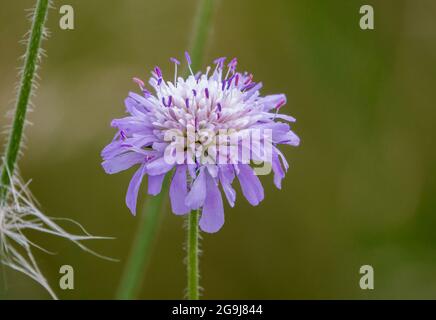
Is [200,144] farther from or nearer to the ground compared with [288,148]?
nearer to the ground

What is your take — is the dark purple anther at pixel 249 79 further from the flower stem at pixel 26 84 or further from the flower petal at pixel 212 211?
Answer: the flower stem at pixel 26 84

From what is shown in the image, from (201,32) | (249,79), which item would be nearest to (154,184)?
(249,79)

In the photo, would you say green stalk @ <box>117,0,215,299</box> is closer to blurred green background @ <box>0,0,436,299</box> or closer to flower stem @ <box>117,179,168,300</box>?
flower stem @ <box>117,179,168,300</box>

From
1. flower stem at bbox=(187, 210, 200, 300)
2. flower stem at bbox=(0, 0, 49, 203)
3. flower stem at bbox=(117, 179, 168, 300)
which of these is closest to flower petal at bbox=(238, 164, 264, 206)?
flower stem at bbox=(187, 210, 200, 300)

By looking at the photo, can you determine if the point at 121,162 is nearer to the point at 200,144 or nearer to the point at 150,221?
the point at 200,144

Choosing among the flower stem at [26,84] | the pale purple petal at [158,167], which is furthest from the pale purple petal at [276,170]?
the flower stem at [26,84]
